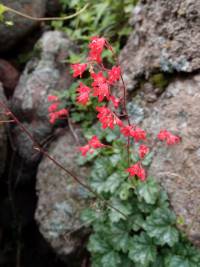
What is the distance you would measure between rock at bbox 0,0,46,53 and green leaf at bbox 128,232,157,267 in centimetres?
253

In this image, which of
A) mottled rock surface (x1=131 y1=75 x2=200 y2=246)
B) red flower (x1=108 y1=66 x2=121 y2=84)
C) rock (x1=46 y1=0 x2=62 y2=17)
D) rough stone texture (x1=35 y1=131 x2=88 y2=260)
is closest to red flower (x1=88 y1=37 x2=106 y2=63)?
red flower (x1=108 y1=66 x2=121 y2=84)

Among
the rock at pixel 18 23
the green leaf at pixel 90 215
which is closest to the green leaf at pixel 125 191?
the green leaf at pixel 90 215

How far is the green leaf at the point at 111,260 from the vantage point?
2871 mm

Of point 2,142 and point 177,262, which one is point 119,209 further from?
point 2,142

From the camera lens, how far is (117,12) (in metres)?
4.12

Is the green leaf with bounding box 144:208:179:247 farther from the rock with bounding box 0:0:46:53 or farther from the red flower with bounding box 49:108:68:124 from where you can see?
the rock with bounding box 0:0:46:53

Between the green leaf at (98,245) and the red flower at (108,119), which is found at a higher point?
the red flower at (108,119)

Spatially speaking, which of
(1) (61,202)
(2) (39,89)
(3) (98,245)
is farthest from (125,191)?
(2) (39,89)

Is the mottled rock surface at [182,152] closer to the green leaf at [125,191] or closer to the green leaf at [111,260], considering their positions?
the green leaf at [125,191]

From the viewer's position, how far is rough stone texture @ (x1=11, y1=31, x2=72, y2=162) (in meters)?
3.94

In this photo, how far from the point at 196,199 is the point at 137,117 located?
36.5 inches

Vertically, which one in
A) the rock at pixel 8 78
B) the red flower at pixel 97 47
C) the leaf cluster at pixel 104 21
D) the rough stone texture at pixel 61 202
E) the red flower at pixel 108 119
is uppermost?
the red flower at pixel 97 47

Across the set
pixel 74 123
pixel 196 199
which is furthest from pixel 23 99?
pixel 196 199

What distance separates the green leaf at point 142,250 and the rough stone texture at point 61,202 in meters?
A: 0.70
